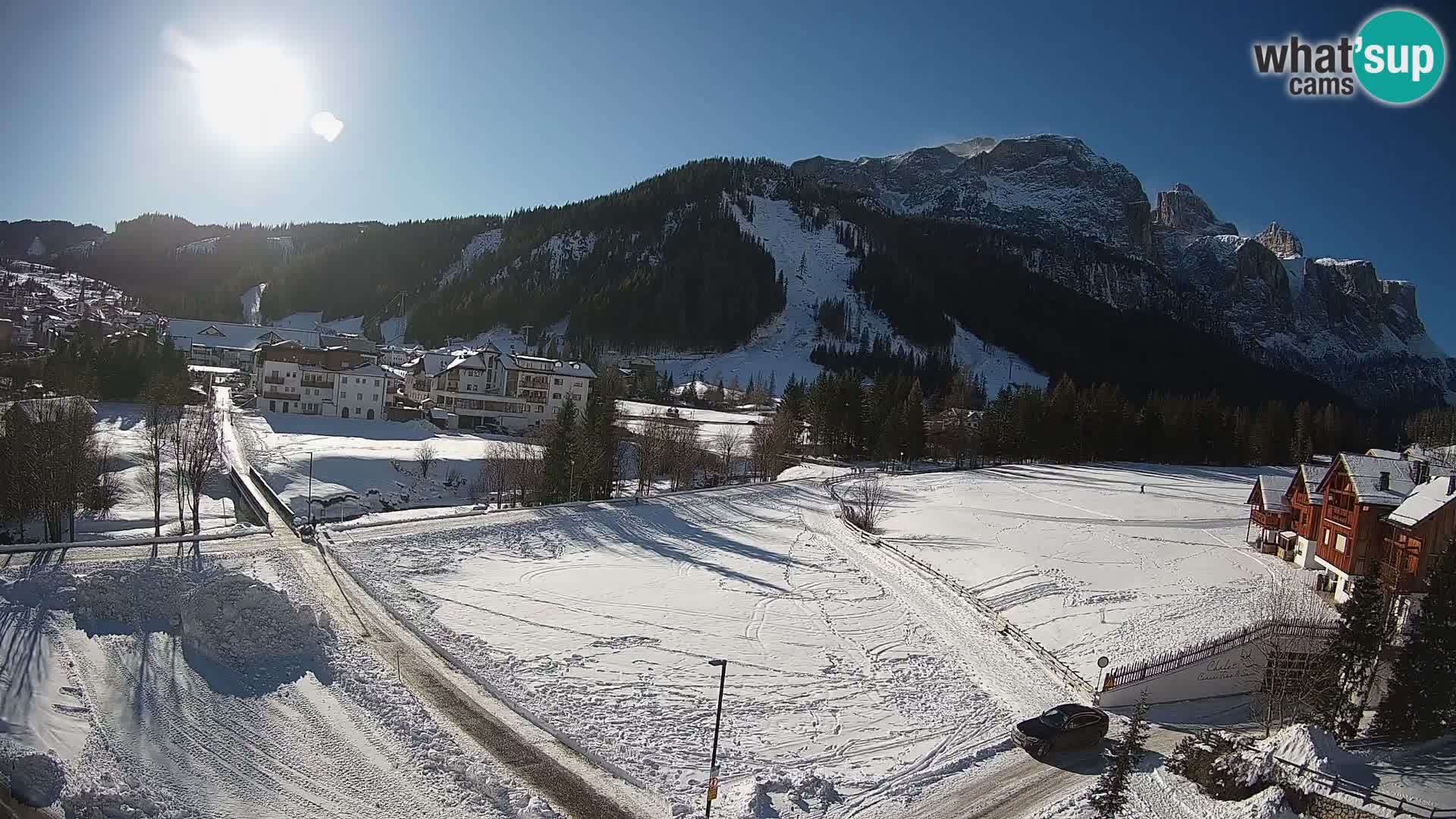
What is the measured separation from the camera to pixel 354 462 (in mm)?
53594

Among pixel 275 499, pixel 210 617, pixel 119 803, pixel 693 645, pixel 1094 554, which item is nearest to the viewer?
pixel 119 803

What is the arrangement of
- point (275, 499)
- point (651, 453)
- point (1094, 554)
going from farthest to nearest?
point (651, 453) → point (275, 499) → point (1094, 554)

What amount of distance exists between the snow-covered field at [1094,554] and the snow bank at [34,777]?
1007 inches

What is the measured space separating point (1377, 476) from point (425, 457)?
5467 centimetres

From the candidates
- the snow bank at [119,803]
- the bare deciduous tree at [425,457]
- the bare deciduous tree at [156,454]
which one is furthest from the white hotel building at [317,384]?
the snow bank at [119,803]

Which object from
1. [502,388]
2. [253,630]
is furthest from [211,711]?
[502,388]

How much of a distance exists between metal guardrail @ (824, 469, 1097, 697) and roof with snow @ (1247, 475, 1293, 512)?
757 inches

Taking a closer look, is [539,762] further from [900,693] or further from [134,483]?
[134,483]

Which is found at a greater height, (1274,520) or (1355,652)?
(1274,520)

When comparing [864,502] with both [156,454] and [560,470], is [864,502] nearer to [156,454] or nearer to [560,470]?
[560,470]

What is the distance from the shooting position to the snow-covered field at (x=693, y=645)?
18531 millimetres

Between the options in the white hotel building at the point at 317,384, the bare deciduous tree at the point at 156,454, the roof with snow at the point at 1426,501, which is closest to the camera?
the roof with snow at the point at 1426,501

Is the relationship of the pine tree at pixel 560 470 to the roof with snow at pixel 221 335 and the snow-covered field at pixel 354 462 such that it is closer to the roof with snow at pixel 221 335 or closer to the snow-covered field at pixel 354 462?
the snow-covered field at pixel 354 462

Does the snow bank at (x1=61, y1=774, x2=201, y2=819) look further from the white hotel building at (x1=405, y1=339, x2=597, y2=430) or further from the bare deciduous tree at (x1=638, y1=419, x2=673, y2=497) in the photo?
the white hotel building at (x1=405, y1=339, x2=597, y2=430)
